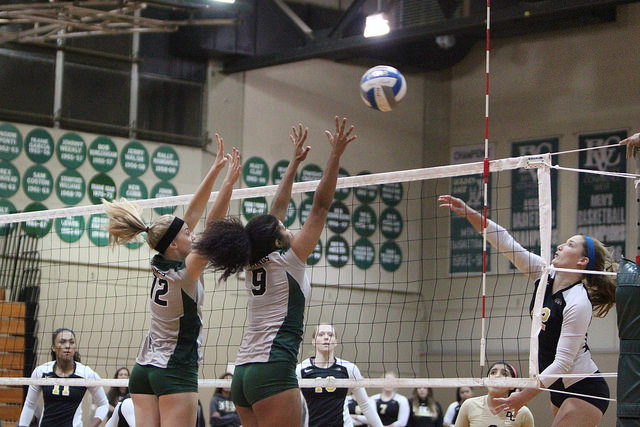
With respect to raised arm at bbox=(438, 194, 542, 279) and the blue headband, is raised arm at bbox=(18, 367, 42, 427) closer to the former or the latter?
raised arm at bbox=(438, 194, 542, 279)

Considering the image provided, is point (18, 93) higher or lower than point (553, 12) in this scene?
lower

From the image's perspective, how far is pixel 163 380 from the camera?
18.7ft

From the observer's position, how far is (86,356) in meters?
13.9

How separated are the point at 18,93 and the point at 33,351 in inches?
166

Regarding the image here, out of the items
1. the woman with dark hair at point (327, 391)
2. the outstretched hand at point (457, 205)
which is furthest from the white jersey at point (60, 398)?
the outstretched hand at point (457, 205)

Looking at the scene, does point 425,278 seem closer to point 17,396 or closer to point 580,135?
point 580,135

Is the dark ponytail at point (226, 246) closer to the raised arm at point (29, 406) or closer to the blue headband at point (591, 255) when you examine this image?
the blue headband at point (591, 255)

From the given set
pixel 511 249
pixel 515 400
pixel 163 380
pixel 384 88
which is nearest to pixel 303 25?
pixel 384 88

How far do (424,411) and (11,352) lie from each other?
6.01 metres

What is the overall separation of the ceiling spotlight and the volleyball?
7.24m

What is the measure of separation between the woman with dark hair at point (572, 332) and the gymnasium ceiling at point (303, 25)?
28.6ft

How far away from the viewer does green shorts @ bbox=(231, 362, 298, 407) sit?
496 cm

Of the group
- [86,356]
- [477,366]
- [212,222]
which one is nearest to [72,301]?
[86,356]

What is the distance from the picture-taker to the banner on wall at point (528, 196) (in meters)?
16.2
